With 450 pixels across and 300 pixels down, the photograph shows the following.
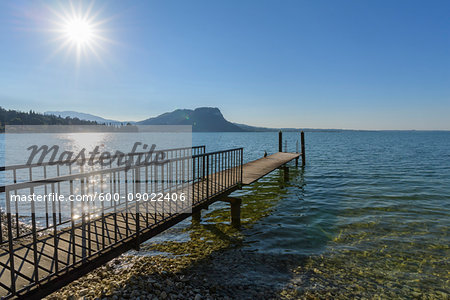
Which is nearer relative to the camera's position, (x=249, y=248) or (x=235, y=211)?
(x=249, y=248)

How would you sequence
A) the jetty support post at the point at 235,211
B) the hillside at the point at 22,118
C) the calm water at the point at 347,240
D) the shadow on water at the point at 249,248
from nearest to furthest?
the shadow on water at the point at 249,248 → the calm water at the point at 347,240 → the jetty support post at the point at 235,211 → the hillside at the point at 22,118

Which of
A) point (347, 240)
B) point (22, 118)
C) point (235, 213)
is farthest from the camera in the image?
point (22, 118)

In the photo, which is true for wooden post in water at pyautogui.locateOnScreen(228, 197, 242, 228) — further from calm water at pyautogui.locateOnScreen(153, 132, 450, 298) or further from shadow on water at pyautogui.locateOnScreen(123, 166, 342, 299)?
calm water at pyautogui.locateOnScreen(153, 132, 450, 298)

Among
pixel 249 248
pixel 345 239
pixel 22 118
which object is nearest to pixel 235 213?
pixel 249 248

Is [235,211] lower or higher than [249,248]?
higher

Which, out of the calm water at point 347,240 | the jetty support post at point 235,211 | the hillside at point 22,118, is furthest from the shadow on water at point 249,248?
the hillside at point 22,118

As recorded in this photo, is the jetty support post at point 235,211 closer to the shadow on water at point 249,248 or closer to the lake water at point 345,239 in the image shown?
the shadow on water at point 249,248

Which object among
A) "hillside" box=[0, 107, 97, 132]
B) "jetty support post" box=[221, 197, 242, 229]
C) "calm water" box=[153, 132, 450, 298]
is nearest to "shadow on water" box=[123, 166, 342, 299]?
"calm water" box=[153, 132, 450, 298]

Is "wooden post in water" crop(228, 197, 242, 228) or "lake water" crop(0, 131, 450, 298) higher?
"wooden post in water" crop(228, 197, 242, 228)

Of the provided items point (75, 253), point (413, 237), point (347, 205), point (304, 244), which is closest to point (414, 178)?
point (347, 205)

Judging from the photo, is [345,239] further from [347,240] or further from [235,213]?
[235,213]

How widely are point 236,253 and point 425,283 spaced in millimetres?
4739

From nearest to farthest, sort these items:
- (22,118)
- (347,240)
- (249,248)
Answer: (249,248) → (347,240) → (22,118)

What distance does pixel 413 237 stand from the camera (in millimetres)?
9164
